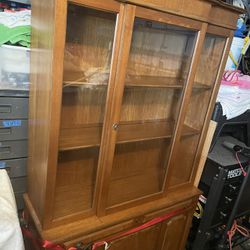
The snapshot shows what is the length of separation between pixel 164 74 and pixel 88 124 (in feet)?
1.79

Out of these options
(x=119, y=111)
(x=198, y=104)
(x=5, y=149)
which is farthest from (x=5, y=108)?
(x=198, y=104)

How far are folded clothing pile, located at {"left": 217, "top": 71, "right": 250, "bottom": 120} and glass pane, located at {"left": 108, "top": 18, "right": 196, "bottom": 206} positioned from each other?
0.36 meters

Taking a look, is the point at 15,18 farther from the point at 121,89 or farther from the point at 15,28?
the point at 121,89

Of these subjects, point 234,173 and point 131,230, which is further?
point 234,173

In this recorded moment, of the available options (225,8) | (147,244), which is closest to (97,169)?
(147,244)

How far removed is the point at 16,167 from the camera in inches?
52.4

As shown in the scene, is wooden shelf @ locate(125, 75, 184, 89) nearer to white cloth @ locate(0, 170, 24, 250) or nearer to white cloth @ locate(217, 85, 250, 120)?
white cloth @ locate(217, 85, 250, 120)

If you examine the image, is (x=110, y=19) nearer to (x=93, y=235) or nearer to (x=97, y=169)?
(x=97, y=169)

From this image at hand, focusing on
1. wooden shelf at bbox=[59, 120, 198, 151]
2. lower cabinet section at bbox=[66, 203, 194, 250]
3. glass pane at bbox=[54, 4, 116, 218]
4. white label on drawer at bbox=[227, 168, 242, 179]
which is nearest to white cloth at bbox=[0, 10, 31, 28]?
glass pane at bbox=[54, 4, 116, 218]

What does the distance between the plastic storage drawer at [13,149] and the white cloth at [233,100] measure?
115 cm

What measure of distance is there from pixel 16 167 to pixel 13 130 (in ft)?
0.68

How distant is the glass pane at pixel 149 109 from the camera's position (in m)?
1.31

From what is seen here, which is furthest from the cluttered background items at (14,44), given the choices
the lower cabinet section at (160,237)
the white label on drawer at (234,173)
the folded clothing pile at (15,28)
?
the white label on drawer at (234,173)

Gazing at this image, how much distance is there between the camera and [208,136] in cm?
158
